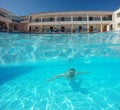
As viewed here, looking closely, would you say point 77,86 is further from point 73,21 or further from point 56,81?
point 73,21

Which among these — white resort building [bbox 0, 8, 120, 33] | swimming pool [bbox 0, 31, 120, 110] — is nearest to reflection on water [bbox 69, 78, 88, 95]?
swimming pool [bbox 0, 31, 120, 110]

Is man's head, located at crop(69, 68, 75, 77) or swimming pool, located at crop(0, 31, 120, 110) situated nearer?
swimming pool, located at crop(0, 31, 120, 110)

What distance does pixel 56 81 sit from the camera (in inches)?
283

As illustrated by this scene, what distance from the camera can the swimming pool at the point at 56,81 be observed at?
16.6 feet

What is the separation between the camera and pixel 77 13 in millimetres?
31969

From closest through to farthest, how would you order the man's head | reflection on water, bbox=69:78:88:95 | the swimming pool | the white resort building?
1. the swimming pool
2. reflection on water, bbox=69:78:88:95
3. the man's head
4. the white resort building

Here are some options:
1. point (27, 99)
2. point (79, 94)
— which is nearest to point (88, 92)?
point (79, 94)

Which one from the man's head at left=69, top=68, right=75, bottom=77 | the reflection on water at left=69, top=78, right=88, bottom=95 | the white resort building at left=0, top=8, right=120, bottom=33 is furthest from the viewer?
the white resort building at left=0, top=8, right=120, bottom=33

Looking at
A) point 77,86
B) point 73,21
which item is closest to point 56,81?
point 77,86

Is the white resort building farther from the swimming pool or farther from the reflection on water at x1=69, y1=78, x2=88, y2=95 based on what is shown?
the reflection on water at x1=69, y1=78, x2=88, y2=95

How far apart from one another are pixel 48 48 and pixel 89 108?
980 cm

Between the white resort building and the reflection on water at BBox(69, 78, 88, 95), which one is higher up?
the white resort building

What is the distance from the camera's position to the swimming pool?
5.05 meters

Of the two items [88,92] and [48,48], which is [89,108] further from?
[48,48]
